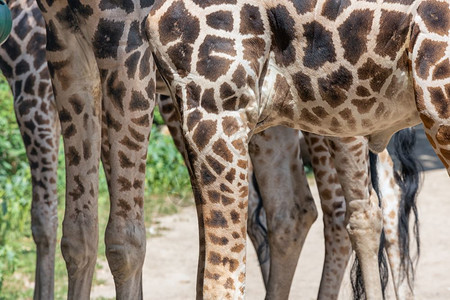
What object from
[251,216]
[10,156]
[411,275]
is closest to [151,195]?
[10,156]

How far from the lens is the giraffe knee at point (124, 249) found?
4043 millimetres

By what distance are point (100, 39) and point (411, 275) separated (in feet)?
7.43

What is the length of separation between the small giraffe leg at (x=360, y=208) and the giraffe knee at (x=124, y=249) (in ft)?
3.41

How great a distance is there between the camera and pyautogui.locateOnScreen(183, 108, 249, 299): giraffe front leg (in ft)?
9.89

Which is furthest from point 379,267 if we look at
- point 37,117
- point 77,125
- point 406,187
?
point 37,117

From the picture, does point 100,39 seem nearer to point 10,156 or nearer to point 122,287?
point 122,287

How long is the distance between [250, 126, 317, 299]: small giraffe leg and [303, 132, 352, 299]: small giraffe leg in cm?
10

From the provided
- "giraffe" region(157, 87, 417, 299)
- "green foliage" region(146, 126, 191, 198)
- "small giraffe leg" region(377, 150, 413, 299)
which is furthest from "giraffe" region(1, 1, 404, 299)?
"green foliage" region(146, 126, 191, 198)

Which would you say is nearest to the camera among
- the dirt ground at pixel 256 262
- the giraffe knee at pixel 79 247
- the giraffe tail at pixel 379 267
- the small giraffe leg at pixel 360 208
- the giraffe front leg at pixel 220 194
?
the giraffe front leg at pixel 220 194

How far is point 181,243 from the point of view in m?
7.29

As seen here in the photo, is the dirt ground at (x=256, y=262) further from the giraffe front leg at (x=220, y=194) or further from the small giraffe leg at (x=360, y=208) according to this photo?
the giraffe front leg at (x=220, y=194)

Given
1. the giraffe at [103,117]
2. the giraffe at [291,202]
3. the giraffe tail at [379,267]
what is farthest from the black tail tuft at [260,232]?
the giraffe at [103,117]

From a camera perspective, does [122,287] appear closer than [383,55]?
No

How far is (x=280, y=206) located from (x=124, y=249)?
1071 millimetres
